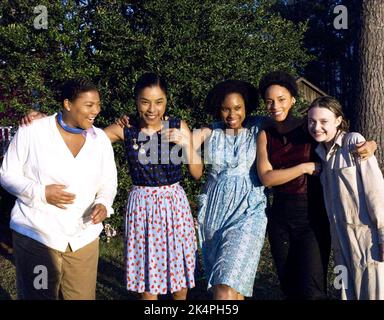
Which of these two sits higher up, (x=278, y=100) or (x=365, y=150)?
(x=278, y=100)

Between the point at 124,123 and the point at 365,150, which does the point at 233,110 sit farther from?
the point at 365,150

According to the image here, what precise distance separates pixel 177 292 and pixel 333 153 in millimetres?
1650

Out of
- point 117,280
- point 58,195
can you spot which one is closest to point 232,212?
point 58,195

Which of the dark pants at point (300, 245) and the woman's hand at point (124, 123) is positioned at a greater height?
the woman's hand at point (124, 123)

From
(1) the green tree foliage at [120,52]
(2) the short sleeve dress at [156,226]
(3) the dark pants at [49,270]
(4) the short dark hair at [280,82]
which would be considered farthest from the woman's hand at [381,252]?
(1) the green tree foliage at [120,52]

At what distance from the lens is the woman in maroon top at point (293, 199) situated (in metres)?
3.44

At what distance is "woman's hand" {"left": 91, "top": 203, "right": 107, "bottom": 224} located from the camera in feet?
10.6

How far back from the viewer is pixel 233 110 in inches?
146

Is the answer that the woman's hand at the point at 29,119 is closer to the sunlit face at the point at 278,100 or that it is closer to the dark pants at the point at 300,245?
the sunlit face at the point at 278,100

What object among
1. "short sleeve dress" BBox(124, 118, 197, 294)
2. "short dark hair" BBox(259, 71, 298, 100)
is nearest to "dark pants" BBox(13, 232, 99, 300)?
"short sleeve dress" BBox(124, 118, 197, 294)

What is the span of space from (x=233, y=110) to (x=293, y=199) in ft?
2.74

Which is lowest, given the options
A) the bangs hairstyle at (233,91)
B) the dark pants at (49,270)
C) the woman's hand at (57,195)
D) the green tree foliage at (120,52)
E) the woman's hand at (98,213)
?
the dark pants at (49,270)

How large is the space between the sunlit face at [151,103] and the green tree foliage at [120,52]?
111 inches

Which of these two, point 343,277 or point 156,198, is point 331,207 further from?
point 156,198
